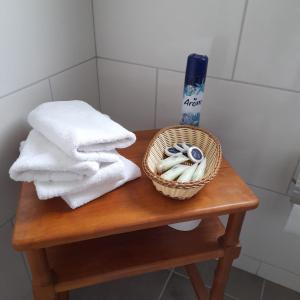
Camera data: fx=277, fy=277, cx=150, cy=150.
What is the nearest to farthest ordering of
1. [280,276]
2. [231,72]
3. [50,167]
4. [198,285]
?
[50,167]
[231,72]
[198,285]
[280,276]

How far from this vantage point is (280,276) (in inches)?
38.6

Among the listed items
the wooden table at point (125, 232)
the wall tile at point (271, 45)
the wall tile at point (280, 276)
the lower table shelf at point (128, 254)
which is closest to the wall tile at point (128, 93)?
the wooden table at point (125, 232)

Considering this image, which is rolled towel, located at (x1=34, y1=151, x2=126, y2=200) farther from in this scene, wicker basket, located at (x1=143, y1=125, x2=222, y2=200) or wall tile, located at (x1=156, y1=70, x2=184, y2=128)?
wall tile, located at (x1=156, y1=70, x2=184, y2=128)

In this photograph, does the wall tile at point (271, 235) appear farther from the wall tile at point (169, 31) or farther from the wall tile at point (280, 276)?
the wall tile at point (169, 31)

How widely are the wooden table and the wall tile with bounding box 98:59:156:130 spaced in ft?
0.49

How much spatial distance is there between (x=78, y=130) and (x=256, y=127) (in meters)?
0.48

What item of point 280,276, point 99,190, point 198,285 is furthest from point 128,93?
point 280,276

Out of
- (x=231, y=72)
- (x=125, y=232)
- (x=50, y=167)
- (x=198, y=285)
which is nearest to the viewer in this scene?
(x=50, y=167)

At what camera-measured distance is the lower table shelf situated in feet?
1.88

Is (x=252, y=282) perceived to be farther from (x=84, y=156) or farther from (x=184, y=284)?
(x=84, y=156)

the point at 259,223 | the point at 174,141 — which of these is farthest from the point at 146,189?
the point at 259,223

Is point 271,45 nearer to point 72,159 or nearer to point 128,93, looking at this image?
point 128,93

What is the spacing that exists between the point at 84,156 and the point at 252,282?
866 millimetres

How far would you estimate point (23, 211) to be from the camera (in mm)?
494
